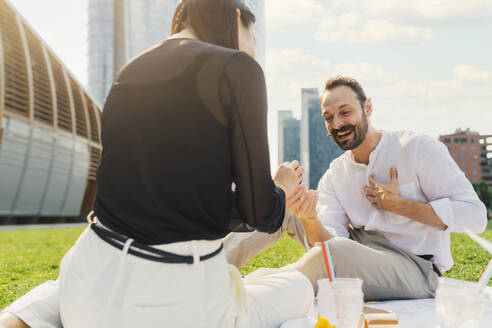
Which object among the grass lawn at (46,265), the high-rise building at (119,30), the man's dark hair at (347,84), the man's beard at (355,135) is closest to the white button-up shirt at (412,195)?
the man's beard at (355,135)

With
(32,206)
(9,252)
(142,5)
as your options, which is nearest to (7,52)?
(32,206)

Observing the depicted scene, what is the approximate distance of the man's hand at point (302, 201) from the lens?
2.19m

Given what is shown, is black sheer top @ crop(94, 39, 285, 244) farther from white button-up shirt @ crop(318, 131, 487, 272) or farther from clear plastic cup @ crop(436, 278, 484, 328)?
white button-up shirt @ crop(318, 131, 487, 272)

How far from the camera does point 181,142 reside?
1.20m

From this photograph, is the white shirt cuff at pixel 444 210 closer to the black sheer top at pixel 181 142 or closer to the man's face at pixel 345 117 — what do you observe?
the man's face at pixel 345 117

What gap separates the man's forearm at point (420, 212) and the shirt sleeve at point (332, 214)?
0.53 m

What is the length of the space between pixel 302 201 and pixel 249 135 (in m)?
1.07

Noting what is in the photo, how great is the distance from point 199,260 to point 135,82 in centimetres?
56

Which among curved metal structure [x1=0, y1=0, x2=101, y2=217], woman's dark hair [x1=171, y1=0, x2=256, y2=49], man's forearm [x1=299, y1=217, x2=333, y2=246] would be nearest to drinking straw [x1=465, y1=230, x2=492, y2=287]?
woman's dark hair [x1=171, y1=0, x2=256, y2=49]

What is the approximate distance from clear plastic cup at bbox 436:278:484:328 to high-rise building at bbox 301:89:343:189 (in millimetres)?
84198

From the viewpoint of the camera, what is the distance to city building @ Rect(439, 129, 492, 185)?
3725 inches

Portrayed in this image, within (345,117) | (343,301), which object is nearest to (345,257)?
(345,117)

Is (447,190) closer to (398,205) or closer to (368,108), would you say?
(398,205)

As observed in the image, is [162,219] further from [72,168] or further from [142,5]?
[142,5]
